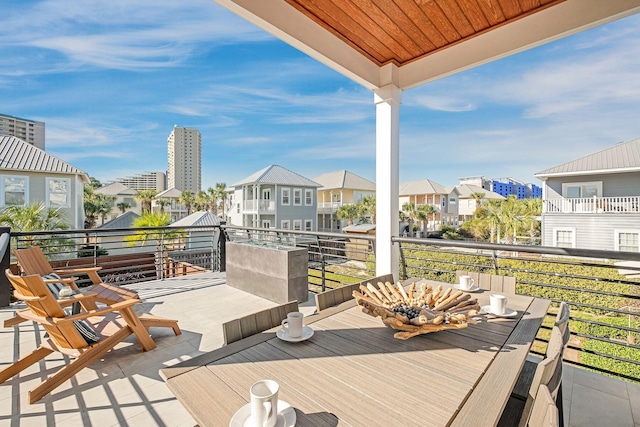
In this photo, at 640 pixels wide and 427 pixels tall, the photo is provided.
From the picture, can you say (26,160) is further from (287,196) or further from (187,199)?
(187,199)

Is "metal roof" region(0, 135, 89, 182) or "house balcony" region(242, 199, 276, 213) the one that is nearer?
"metal roof" region(0, 135, 89, 182)

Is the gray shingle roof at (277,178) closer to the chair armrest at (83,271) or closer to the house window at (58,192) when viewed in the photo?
the house window at (58,192)

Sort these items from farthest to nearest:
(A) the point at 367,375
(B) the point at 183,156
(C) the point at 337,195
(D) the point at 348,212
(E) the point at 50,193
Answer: (B) the point at 183,156, (C) the point at 337,195, (D) the point at 348,212, (E) the point at 50,193, (A) the point at 367,375

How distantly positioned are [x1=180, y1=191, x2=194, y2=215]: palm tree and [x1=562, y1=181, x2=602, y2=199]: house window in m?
32.1

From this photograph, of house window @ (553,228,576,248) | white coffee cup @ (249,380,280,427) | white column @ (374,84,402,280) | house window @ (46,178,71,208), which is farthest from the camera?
house window @ (553,228,576,248)

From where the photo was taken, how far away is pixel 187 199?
33031mm

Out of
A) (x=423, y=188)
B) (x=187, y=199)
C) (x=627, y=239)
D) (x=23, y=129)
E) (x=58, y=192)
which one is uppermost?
(x=23, y=129)

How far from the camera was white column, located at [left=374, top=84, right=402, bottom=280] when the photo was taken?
3432mm

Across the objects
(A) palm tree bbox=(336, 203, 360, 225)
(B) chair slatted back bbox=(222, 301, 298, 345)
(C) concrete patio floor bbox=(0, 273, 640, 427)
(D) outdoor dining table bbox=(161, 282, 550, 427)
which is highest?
(A) palm tree bbox=(336, 203, 360, 225)

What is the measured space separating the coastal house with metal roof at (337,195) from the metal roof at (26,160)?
16959 mm

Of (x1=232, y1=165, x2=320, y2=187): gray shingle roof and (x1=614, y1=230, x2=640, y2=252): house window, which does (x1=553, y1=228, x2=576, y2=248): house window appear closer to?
(x1=614, y1=230, x2=640, y2=252): house window

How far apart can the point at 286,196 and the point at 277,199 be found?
2.31ft

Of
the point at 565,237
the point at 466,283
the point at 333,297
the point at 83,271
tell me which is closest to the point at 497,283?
the point at 466,283

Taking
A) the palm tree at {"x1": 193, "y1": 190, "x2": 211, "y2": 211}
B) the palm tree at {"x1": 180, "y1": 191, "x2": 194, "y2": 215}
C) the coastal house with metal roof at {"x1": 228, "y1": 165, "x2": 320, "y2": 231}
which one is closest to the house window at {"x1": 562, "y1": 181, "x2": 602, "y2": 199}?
the coastal house with metal roof at {"x1": 228, "y1": 165, "x2": 320, "y2": 231}
